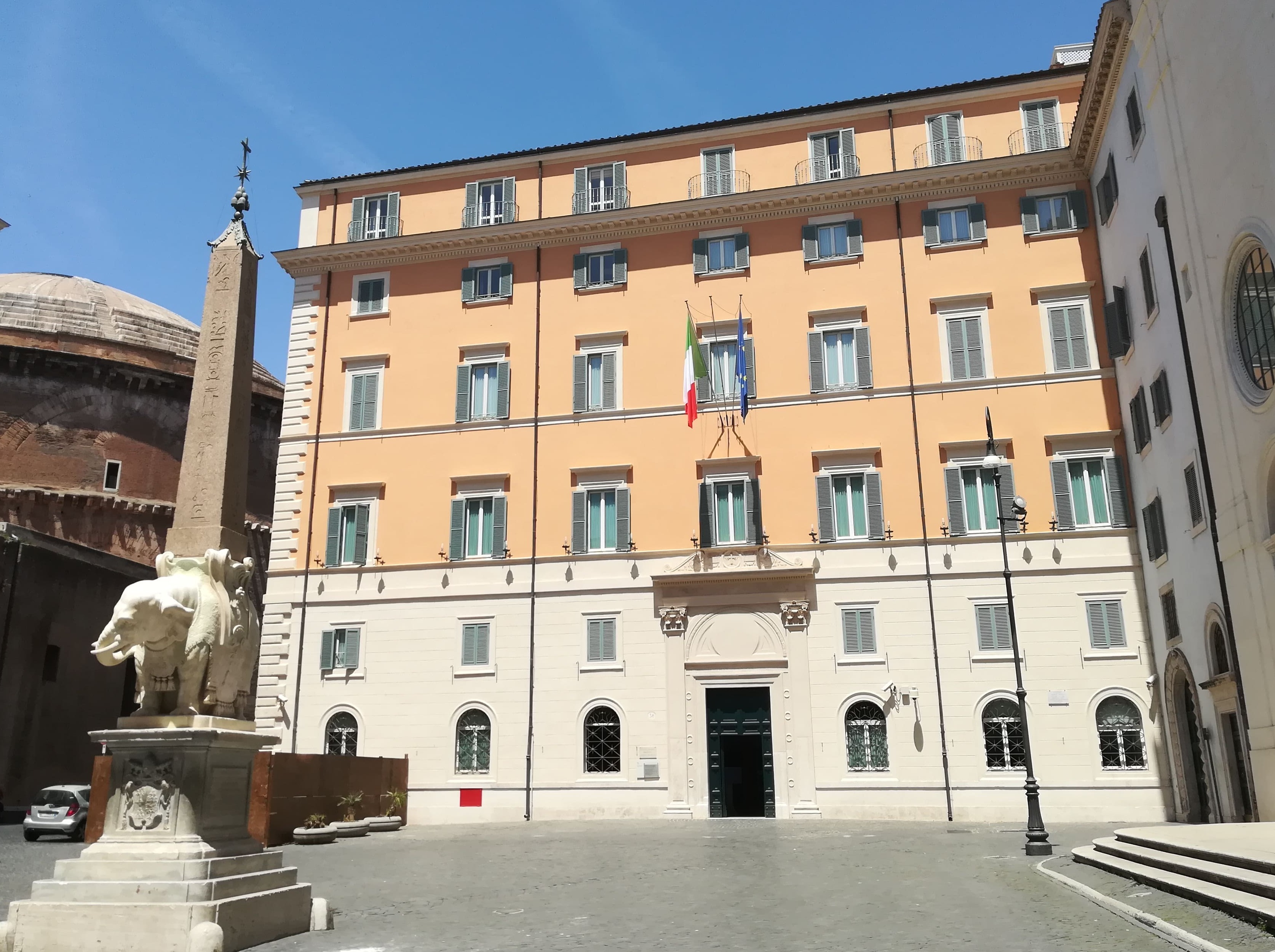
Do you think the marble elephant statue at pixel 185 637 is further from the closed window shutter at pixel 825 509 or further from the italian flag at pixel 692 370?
the closed window shutter at pixel 825 509

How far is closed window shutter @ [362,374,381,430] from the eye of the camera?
30.4 meters

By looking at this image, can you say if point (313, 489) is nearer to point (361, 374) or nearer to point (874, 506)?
point (361, 374)

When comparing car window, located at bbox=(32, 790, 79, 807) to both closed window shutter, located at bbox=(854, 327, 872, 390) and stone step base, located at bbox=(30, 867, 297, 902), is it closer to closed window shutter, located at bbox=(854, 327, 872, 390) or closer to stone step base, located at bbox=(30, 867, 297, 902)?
stone step base, located at bbox=(30, 867, 297, 902)

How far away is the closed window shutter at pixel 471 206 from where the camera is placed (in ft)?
103

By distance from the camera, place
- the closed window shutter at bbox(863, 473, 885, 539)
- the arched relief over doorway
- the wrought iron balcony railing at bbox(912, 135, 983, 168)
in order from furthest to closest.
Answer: the wrought iron balcony railing at bbox(912, 135, 983, 168) → the closed window shutter at bbox(863, 473, 885, 539) → the arched relief over doorway

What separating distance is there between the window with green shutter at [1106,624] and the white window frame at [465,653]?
14.4 m

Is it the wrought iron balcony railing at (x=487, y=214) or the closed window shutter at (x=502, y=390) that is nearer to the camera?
the closed window shutter at (x=502, y=390)

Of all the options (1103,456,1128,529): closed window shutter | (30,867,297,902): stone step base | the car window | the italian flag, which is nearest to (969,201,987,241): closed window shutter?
(1103,456,1128,529): closed window shutter

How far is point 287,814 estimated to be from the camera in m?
21.2

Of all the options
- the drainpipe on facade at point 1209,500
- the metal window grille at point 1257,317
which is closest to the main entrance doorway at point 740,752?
the drainpipe on facade at point 1209,500

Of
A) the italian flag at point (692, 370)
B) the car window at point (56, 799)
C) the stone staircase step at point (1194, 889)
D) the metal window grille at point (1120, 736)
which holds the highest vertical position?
the italian flag at point (692, 370)

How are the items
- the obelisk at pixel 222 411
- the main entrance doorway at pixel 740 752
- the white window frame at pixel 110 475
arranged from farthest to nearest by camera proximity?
1. the white window frame at pixel 110 475
2. the main entrance doorway at pixel 740 752
3. the obelisk at pixel 222 411

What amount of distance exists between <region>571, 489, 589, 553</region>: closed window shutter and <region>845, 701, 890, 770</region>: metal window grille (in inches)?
308

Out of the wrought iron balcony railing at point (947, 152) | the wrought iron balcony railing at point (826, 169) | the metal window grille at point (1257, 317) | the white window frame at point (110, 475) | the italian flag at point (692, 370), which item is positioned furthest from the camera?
the white window frame at point (110, 475)
